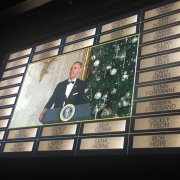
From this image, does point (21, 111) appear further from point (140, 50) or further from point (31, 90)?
point (140, 50)

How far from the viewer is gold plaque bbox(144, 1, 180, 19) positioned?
241 centimetres

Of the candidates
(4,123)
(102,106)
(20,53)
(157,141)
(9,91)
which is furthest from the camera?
(20,53)

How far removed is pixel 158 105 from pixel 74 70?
2.98 feet

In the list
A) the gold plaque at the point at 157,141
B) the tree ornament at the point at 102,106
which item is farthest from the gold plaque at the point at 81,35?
the gold plaque at the point at 157,141

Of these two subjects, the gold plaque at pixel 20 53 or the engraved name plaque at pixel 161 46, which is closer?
the engraved name plaque at pixel 161 46

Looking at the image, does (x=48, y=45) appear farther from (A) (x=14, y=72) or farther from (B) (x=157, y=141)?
(B) (x=157, y=141)

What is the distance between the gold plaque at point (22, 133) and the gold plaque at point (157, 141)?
3.13 ft

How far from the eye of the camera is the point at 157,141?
1.87 metres

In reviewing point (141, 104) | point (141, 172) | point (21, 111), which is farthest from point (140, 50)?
point (21, 111)

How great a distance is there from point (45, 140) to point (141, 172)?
2.89 ft

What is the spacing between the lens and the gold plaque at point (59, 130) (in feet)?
7.57

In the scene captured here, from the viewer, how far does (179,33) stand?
2.22m

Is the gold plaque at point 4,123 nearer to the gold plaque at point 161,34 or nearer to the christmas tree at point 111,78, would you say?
the christmas tree at point 111,78

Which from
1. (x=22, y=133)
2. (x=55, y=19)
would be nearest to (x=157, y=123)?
(x=22, y=133)
